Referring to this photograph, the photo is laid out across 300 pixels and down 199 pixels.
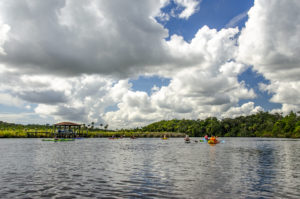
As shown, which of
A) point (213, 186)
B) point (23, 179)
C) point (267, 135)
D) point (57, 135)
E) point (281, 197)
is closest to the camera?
point (281, 197)

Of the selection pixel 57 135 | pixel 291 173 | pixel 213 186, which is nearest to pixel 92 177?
pixel 213 186

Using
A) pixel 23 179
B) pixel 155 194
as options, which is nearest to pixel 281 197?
pixel 155 194

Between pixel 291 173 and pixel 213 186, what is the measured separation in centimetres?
1051

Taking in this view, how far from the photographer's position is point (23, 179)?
66.0ft

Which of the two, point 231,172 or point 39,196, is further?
point 231,172

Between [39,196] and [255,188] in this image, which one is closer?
[39,196]

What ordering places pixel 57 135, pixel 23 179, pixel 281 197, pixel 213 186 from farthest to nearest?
→ pixel 57 135, pixel 23 179, pixel 213 186, pixel 281 197

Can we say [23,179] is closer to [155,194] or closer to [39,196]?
[39,196]

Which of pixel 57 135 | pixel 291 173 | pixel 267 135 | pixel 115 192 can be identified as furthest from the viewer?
pixel 267 135

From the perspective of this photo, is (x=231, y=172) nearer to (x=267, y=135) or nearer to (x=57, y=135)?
(x=57, y=135)

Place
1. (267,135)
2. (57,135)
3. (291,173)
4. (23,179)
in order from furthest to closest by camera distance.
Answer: (267,135) → (57,135) → (291,173) → (23,179)

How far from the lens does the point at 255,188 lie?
16.7 meters

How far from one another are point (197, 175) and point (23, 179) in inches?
584

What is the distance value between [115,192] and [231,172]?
12352 mm
